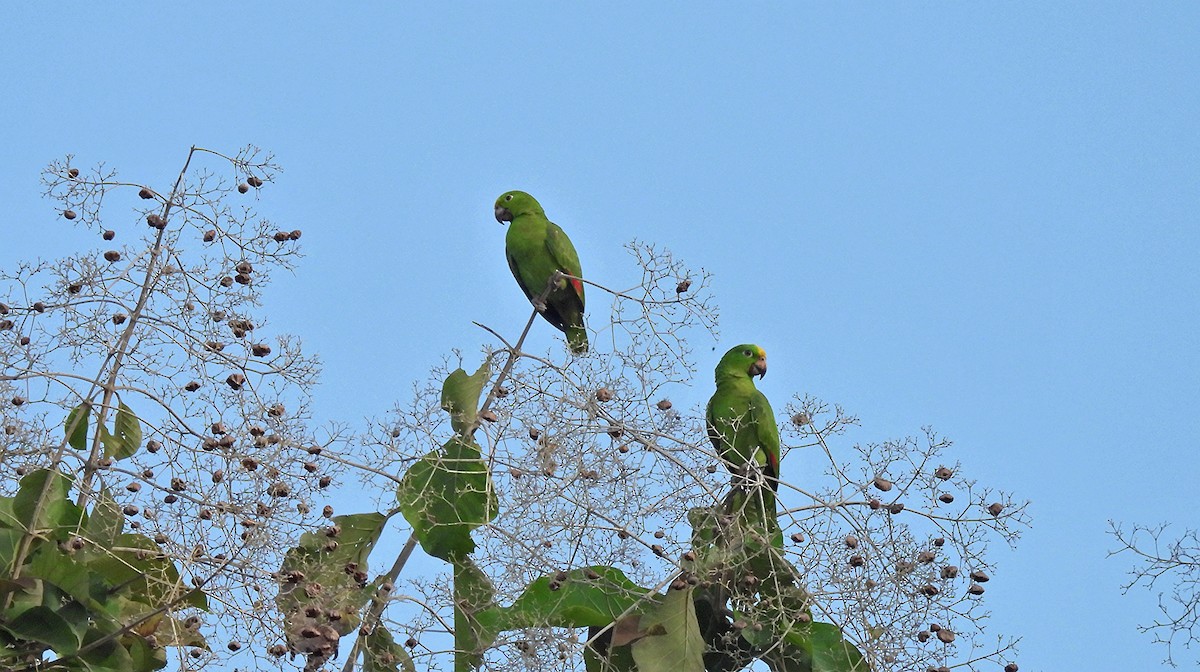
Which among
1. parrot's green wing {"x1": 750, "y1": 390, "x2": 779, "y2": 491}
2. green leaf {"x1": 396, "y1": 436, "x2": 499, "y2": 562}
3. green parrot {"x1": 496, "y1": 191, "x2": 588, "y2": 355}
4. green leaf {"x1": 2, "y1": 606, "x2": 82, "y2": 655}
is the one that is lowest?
green leaf {"x1": 2, "y1": 606, "x2": 82, "y2": 655}

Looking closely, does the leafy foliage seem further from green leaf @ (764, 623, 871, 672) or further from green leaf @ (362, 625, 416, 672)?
green leaf @ (764, 623, 871, 672)

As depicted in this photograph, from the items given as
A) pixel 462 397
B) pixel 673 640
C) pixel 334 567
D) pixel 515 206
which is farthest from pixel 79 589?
pixel 515 206

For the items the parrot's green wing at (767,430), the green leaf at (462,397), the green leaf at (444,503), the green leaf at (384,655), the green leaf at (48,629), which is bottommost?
the green leaf at (48,629)

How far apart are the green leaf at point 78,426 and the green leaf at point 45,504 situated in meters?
0.09

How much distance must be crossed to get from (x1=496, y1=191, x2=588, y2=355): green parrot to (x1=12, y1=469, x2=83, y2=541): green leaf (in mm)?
1642

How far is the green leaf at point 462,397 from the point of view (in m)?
2.83

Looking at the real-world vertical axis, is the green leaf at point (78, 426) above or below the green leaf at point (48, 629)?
above

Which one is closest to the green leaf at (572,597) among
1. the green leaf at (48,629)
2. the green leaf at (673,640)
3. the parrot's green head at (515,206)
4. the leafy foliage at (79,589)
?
the green leaf at (673,640)

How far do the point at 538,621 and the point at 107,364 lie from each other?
0.87 meters

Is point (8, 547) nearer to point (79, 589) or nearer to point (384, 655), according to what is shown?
point (79, 589)

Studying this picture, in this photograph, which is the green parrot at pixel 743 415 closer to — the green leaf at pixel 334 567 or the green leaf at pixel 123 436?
the green leaf at pixel 334 567

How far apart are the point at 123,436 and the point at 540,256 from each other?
1864 millimetres

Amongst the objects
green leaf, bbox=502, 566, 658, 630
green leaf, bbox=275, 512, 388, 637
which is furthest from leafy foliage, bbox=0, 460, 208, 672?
green leaf, bbox=502, 566, 658, 630

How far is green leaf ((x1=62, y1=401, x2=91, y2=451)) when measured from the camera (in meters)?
2.67
